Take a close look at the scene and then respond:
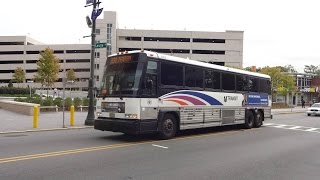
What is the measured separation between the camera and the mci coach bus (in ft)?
47.5

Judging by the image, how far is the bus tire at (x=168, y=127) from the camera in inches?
604

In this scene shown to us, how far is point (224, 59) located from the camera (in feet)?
368

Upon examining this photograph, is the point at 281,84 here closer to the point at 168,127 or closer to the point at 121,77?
the point at 168,127

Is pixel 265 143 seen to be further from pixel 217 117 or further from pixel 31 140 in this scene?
pixel 31 140

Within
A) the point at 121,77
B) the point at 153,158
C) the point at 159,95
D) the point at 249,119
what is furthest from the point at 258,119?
the point at 153,158

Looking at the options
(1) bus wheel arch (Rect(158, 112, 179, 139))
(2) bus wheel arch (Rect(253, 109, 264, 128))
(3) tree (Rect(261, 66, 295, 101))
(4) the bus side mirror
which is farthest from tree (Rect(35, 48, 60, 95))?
(4) the bus side mirror

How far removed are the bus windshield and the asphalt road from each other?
5.78ft

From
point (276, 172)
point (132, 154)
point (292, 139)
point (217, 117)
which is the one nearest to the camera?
point (276, 172)

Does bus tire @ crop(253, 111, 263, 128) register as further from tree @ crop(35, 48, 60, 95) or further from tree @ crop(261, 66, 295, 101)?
tree @ crop(35, 48, 60, 95)

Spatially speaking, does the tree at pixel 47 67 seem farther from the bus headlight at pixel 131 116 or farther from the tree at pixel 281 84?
the bus headlight at pixel 131 116

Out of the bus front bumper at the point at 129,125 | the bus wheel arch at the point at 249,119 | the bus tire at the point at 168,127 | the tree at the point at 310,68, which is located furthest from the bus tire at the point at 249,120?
the tree at the point at 310,68

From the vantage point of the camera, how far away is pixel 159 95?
1523 cm

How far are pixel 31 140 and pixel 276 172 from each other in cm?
865

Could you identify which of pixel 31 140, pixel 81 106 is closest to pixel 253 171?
pixel 31 140
